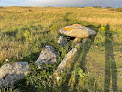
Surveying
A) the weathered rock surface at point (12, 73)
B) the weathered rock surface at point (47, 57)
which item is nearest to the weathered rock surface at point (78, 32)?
the weathered rock surface at point (47, 57)

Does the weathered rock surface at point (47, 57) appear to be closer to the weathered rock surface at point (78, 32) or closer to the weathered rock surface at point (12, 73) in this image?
the weathered rock surface at point (12, 73)

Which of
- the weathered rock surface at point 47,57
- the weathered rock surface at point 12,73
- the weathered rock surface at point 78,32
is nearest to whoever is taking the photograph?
the weathered rock surface at point 12,73

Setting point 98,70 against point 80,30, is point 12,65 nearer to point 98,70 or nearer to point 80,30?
point 98,70

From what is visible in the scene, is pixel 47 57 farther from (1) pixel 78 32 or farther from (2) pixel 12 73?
(1) pixel 78 32

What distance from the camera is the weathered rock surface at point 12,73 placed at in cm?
369

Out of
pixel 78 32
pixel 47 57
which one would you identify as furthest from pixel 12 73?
pixel 78 32

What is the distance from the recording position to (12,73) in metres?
3.86

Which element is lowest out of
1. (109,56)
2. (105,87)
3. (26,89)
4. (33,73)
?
(26,89)

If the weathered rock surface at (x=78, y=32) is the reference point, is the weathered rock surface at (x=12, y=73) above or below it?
below

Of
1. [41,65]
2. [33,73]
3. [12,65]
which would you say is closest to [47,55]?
[41,65]

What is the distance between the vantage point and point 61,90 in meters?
2.93

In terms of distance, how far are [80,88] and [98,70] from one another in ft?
3.35

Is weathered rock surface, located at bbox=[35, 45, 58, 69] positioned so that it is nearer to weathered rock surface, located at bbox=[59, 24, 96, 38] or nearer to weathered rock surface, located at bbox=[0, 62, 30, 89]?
weathered rock surface, located at bbox=[0, 62, 30, 89]

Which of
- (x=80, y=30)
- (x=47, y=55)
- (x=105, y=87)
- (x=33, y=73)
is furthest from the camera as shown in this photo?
(x=80, y=30)
